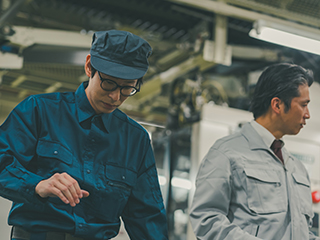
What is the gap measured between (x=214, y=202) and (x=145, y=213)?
0.36 m

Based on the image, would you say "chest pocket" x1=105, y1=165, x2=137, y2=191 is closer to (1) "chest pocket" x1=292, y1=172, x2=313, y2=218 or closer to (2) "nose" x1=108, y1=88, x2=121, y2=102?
(2) "nose" x1=108, y1=88, x2=121, y2=102

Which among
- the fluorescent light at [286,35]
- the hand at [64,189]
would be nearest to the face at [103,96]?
the hand at [64,189]

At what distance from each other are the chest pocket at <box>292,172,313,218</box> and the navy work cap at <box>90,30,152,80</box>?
37.5 inches

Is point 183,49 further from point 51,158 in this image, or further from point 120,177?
point 51,158

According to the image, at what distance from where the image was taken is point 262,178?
1904 mm

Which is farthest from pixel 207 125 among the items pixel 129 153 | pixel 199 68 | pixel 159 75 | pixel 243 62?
pixel 129 153

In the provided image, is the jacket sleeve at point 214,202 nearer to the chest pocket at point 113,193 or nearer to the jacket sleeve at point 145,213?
the jacket sleeve at point 145,213

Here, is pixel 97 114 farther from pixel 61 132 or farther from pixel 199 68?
pixel 199 68

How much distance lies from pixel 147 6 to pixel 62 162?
3.63 metres

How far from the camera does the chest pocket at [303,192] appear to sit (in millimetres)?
1962

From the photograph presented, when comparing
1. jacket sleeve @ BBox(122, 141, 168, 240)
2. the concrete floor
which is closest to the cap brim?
jacket sleeve @ BBox(122, 141, 168, 240)

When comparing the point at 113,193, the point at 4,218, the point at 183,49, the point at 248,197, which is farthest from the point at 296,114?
the point at 183,49

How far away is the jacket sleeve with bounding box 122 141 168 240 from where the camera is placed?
157 centimetres

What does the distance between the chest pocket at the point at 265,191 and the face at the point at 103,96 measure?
2.29 ft
